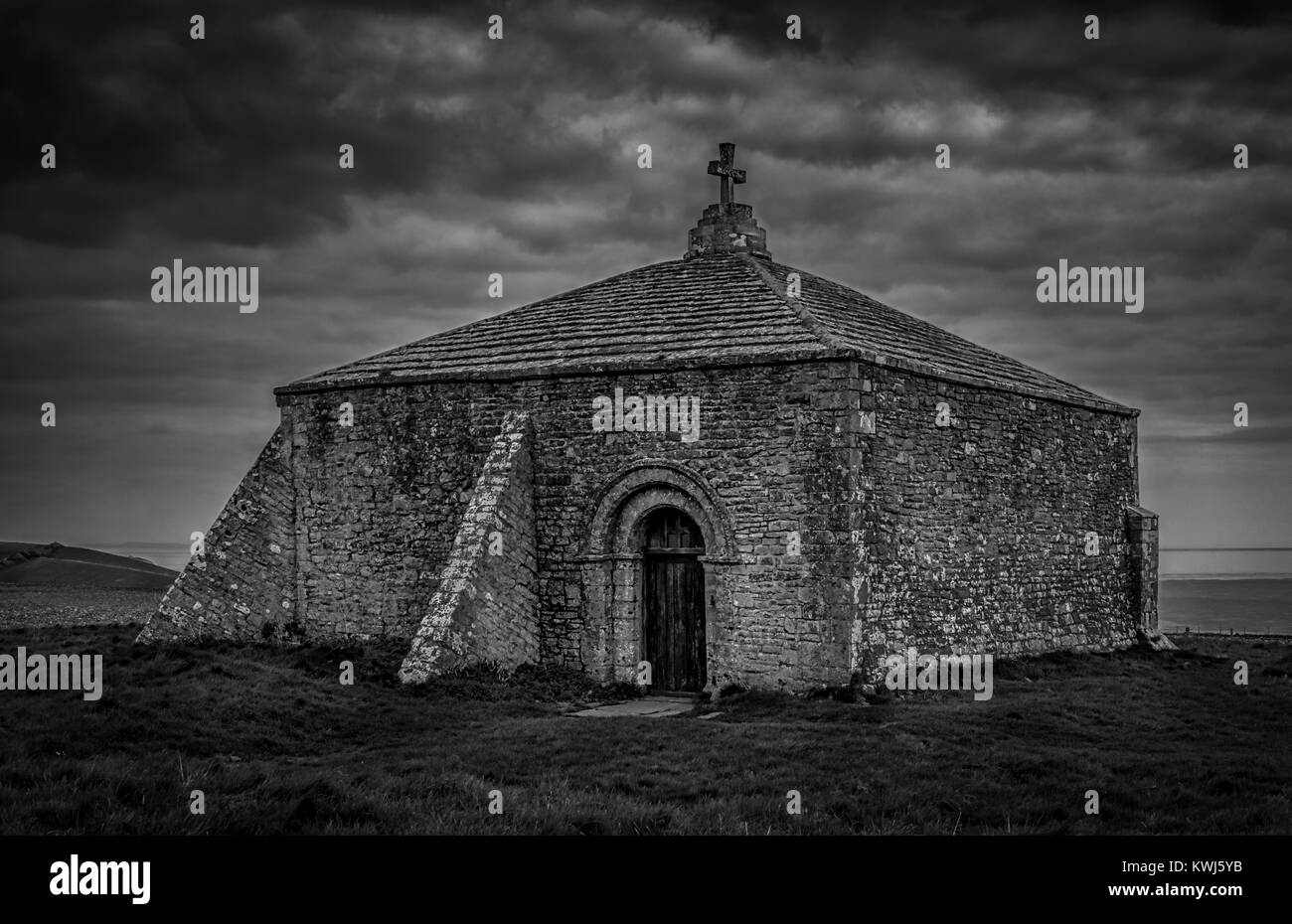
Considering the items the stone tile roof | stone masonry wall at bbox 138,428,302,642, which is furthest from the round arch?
stone masonry wall at bbox 138,428,302,642

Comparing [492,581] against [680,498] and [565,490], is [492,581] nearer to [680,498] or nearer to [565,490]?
[565,490]

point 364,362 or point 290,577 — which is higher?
point 364,362

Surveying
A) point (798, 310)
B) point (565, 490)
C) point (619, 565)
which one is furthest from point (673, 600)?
point (798, 310)

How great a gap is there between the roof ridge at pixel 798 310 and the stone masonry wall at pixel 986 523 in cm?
60

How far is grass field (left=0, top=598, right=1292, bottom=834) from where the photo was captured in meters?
8.98

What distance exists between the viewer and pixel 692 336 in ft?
57.0

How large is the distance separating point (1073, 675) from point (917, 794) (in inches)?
356

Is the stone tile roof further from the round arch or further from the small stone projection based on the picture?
the round arch

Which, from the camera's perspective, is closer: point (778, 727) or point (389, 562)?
point (778, 727)
